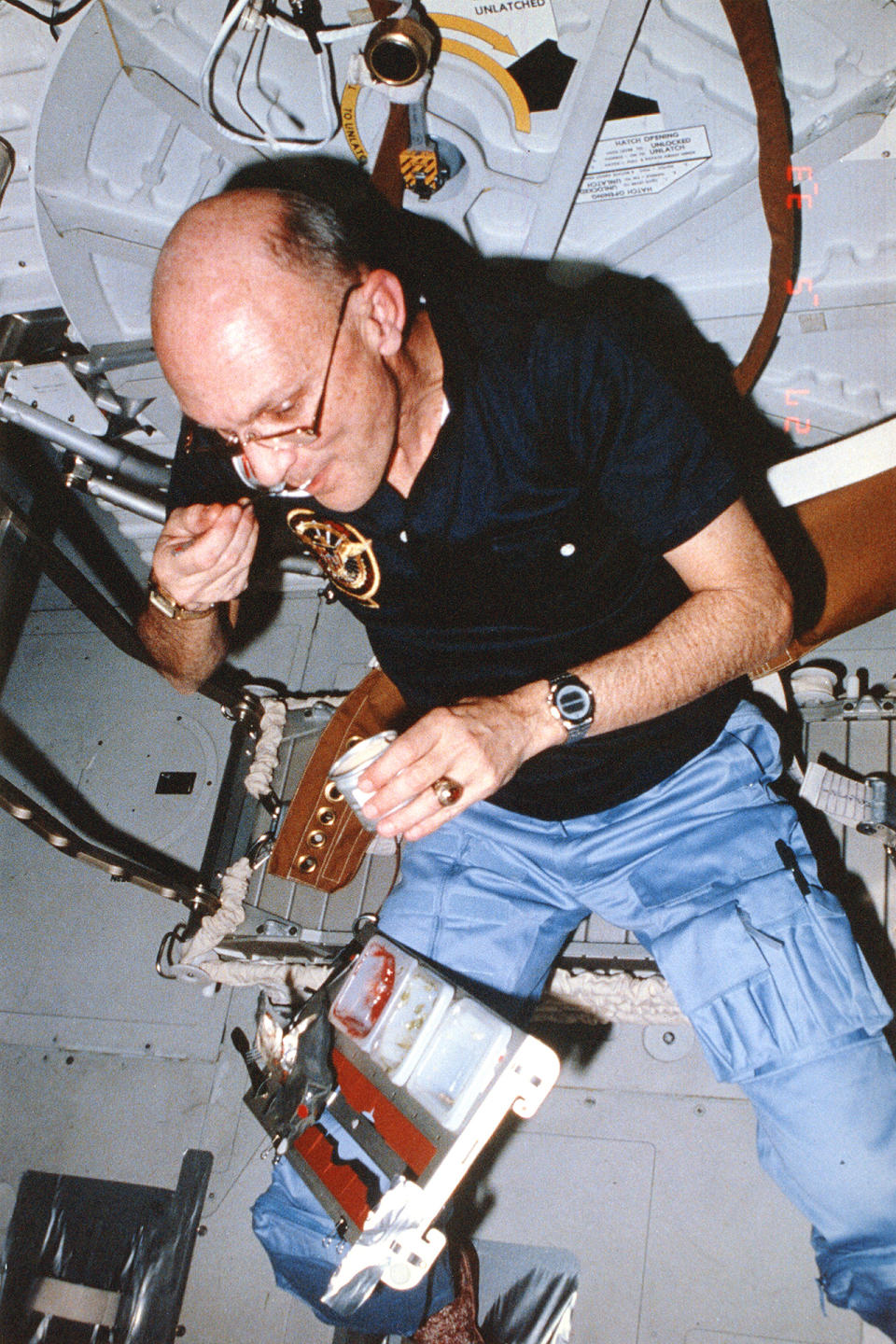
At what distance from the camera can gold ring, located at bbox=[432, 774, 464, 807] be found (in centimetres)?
122

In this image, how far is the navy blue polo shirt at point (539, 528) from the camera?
1.34m

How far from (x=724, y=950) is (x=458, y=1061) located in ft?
1.67

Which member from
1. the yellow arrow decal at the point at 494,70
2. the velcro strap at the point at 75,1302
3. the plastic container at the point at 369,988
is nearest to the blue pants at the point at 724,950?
the plastic container at the point at 369,988

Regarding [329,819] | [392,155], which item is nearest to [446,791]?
[329,819]

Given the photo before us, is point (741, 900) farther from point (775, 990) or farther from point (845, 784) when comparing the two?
point (845, 784)

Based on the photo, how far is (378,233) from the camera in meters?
2.00

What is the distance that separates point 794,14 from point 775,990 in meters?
1.93

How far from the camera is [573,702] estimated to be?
133 cm

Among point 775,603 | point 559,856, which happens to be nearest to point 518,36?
point 775,603

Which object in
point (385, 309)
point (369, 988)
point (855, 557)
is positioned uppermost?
point (385, 309)

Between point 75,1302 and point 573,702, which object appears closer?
point 573,702

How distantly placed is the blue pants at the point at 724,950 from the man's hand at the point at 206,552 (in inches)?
27.3

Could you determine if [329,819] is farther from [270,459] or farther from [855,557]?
[855,557]

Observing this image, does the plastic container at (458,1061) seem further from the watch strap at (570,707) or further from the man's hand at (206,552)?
the man's hand at (206,552)
